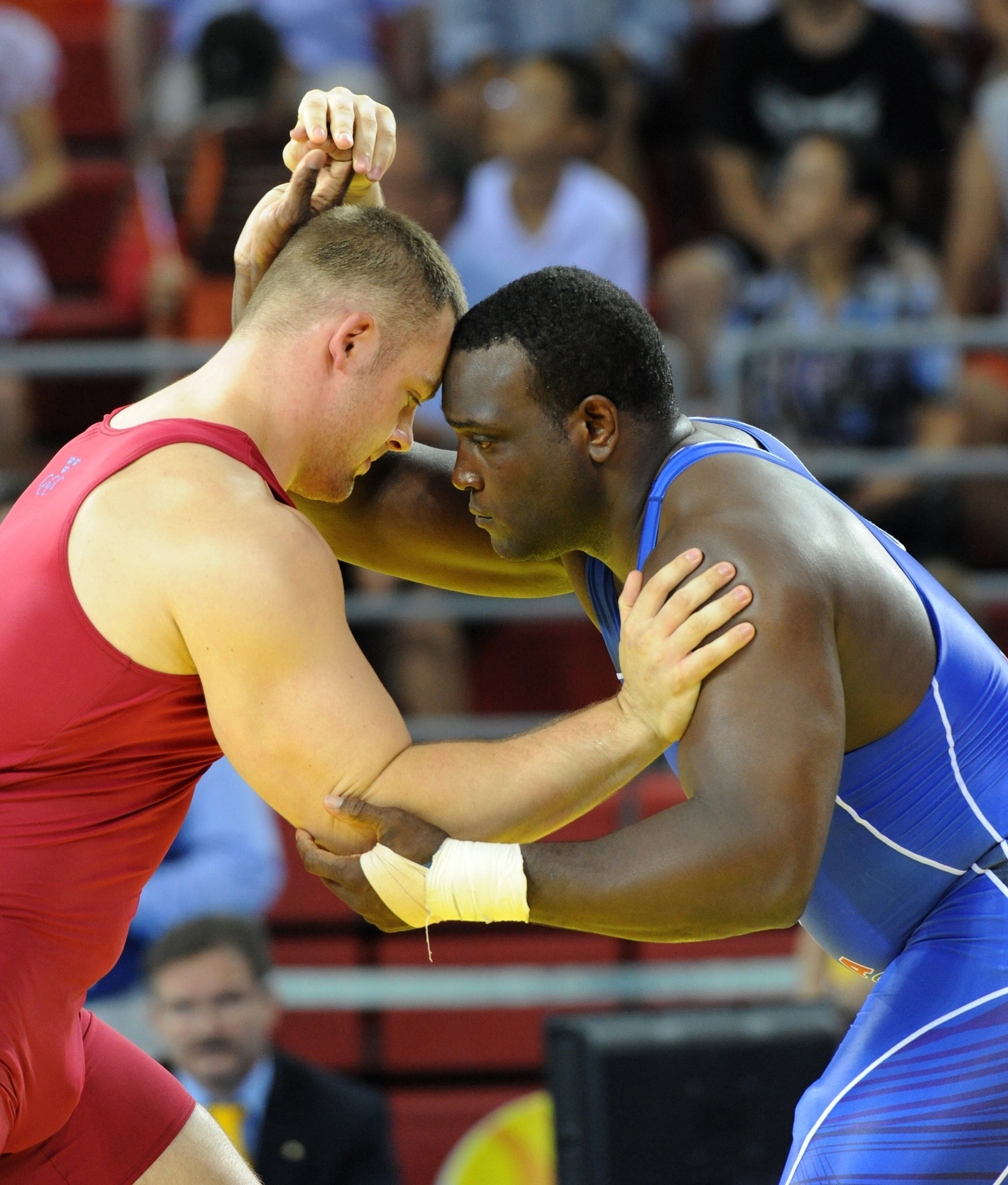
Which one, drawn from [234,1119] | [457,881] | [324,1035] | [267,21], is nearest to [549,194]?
[267,21]

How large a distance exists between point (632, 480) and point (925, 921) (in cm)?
86

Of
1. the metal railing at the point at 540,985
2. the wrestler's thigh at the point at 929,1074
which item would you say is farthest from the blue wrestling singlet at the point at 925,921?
the metal railing at the point at 540,985

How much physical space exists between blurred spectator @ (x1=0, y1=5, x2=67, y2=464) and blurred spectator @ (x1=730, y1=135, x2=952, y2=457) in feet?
9.64

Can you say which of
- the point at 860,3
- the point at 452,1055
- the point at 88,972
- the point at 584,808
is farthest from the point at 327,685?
the point at 860,3

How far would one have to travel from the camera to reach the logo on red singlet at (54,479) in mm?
2641

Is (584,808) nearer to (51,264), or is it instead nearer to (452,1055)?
(452,1055)

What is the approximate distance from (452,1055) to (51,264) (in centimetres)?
431

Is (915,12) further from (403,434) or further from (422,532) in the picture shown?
(403,434)

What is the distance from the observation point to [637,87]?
752 centimetres

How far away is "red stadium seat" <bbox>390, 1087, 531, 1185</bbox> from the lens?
214 inches

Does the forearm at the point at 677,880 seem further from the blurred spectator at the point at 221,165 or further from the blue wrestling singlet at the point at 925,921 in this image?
the blurred spectator at the point at 221,165

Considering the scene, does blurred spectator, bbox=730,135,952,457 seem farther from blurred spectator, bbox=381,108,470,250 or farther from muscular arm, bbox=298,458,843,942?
muscular arm, bbox=298,458,843,942

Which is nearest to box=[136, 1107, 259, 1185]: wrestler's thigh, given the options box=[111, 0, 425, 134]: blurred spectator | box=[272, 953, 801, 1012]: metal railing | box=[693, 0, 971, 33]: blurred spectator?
box=[272, 953, 801, 1012]: metal railing

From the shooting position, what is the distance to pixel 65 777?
8.37ft
